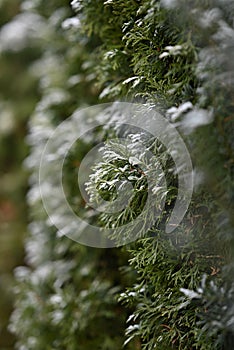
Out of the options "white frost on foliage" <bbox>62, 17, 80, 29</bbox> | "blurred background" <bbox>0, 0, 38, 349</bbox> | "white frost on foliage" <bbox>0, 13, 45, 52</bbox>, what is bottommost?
"blurred background" <bbox>0, 0, 38, 349</bbox>

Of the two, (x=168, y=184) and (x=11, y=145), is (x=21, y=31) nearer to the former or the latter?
(x=11, y=145)

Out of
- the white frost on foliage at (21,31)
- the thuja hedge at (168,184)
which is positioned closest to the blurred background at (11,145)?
the white frost on foliage at (21,31)

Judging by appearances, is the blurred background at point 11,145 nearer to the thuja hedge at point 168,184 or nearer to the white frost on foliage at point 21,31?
the white frost on foliage at point 21,31

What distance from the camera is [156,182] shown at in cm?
137

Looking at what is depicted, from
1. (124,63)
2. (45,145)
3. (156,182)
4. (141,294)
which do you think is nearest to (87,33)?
(124,63)

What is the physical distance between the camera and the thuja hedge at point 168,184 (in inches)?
46.5

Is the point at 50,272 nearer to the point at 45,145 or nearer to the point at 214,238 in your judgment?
the point at 45,145

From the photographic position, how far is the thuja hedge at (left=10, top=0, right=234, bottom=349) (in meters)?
1.18

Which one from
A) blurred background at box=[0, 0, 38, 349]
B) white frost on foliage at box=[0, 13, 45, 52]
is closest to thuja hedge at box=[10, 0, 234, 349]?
white frost on foliage at box=[0, 13, 45, 52]

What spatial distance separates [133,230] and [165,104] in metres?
0.37

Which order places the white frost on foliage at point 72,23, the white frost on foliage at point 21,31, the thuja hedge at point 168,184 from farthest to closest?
1. the white frost on foliage at point 21,31
2. the white frost on foliage at point 72,23
3. the thuja hedge at point 168,184

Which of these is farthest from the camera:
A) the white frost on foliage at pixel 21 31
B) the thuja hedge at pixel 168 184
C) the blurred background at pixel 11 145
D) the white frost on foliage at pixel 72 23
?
the blurred background at pixel 11 145

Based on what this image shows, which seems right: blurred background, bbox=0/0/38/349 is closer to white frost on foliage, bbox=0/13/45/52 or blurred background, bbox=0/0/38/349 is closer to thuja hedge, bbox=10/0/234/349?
white frost on foliage, bbox=0/13/45/52

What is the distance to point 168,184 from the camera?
1346 mm
